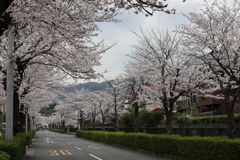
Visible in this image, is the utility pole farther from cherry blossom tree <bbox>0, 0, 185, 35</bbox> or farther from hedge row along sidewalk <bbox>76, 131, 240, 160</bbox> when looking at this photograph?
hedge row along sidewalk <bbox>76, 131, 240, 160</bbox>

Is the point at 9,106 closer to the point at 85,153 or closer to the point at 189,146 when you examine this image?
the point at 85,153

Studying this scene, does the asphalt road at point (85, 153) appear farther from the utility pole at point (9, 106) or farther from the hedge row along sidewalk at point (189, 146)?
the utility pole at point (9, 106)

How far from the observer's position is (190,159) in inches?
460

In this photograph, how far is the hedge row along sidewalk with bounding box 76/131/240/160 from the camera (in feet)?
30.5

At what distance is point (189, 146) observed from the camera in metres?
11.7

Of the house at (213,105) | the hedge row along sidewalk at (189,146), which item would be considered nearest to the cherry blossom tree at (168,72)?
the hedge row along sidewalk at (189,146)

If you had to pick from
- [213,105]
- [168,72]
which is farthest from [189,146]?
[213,105]

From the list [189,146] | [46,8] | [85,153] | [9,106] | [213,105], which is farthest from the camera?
[213,105]

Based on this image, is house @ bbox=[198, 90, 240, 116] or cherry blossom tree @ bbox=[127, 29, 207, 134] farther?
house @ bbox=[198, 90, 240, 116]

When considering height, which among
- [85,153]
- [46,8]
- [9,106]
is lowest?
[85,153]

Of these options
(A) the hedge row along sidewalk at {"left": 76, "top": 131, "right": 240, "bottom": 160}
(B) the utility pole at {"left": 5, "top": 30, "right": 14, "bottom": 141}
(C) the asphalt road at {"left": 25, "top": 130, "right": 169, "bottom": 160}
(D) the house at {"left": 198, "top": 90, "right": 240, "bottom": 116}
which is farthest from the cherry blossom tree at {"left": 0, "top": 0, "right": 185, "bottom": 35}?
(D) the house at {"left": 198, "top": 90, "right": 240, "bottom": 116}

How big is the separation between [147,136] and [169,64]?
511cm

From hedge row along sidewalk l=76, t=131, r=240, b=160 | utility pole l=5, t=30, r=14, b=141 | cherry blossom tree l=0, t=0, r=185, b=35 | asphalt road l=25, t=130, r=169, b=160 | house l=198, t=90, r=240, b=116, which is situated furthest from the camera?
house l=198, t=90, r=240, b=116

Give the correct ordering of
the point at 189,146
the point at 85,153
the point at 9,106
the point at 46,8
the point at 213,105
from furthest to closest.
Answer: the point at 213,105, the point at 85,153, the point at 189,146, the point at 9,106, the point at 46,8
